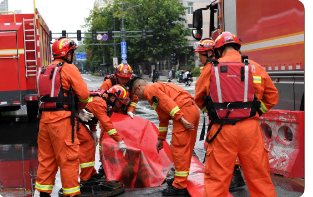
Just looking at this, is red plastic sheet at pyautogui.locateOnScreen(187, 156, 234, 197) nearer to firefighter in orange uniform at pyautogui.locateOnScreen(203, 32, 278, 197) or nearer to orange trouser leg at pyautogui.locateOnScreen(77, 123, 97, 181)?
firefighter in orange uniform at pyautogui.locateOnScreen(203, 32, 278, 197)

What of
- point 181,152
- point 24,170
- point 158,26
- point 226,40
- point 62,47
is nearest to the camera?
point 226,40

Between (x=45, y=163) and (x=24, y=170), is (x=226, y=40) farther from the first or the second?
(x=24, y=170)

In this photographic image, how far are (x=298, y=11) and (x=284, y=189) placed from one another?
2599 millimetres

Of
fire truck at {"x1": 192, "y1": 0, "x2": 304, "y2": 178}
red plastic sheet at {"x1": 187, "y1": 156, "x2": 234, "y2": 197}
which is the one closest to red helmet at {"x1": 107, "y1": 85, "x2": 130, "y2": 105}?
red plastic sheet at {"x1": 187, "y1": 156, "x2": 234, "y2": 197}

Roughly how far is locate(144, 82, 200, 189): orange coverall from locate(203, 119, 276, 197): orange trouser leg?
1.07 m

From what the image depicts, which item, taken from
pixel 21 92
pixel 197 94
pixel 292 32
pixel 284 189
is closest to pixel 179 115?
pixel 197 94

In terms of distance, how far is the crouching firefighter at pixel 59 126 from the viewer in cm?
471

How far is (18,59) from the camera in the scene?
1162 centimetres

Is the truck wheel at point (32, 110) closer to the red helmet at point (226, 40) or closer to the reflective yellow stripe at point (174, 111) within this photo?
the reflective yellow stripe at point (174, 111)

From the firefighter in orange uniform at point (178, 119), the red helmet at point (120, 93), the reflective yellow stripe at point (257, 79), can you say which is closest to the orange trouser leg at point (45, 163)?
the firefighter in orange uniform at point (178, 119)

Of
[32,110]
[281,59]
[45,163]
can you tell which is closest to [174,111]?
[45,163]

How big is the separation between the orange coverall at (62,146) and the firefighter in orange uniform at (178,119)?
0.88 m

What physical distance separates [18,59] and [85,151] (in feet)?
22.4

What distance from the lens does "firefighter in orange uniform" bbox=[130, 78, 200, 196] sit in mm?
5051
